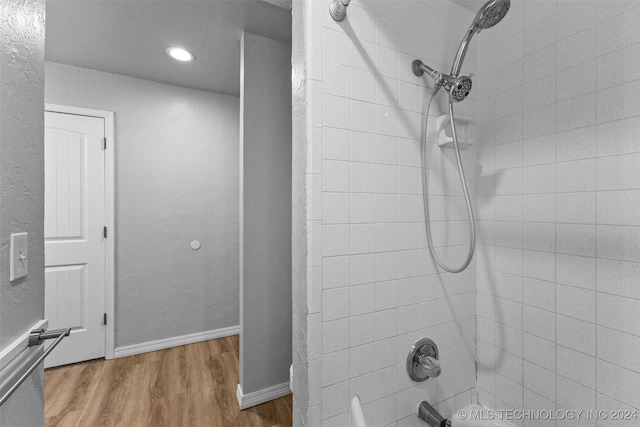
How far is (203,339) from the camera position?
8.59ft

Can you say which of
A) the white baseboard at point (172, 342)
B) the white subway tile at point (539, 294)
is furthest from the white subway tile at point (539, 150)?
the white baseboard at point (172, 342)

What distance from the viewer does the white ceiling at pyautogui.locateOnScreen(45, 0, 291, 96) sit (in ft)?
5.20

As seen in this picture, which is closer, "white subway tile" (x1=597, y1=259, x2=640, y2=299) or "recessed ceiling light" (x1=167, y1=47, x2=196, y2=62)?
"white subway tile" (x1=597, y1=259, x2=640, y2=299)

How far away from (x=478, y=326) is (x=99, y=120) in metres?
2.99

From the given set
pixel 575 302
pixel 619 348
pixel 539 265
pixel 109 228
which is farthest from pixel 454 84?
pixel 109 228

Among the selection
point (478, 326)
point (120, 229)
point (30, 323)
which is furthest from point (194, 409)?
point (478, 326)

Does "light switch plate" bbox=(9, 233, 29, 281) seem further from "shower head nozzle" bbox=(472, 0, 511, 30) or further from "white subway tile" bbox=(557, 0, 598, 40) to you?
"white subway tile" bbox=(557, 0, 598, 40)

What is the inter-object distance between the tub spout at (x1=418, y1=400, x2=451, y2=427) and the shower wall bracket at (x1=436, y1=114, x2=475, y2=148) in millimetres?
1030

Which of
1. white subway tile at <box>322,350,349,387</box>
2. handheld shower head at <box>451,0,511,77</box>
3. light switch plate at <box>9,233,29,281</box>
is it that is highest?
handheld shower head at <box>451,0,511,77</box>

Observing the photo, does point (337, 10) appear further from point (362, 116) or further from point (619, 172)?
point (619, 172)

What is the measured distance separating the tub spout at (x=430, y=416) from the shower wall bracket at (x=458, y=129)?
1030 mm

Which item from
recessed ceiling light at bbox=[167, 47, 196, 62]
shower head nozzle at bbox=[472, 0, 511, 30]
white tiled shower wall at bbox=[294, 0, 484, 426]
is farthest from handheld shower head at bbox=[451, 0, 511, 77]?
recessed ceiling light at bbox=[167, 47, 196, 62]

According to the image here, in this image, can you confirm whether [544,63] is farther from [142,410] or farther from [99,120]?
[99,120]

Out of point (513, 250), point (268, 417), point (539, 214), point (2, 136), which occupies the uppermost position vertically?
point (2, 136)
